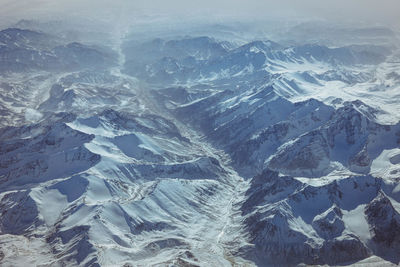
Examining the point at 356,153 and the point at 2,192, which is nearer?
the point at 2,192

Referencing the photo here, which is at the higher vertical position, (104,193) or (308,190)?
(308,190)

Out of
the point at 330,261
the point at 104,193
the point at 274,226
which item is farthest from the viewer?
the point at 104,193

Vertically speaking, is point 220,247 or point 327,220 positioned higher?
point 327,220

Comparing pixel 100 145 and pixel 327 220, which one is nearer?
pixel 327 220

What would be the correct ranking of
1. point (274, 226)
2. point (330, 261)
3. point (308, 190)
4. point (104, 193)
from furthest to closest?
point (104, 193) → point (308, 190) → point (274, 226) → point (330, 261)

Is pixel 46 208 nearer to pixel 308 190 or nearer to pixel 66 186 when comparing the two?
pixel 66 186

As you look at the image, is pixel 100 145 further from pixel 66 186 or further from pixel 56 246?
pixel 56 246

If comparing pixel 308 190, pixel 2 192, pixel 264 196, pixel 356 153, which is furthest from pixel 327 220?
pixel 2 192

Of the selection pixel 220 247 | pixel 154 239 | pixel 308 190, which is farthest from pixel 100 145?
pixel 308 190

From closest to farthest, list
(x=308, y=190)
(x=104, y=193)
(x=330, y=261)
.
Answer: (x=330, y=261), (x=308, y=190), (x=104, y=193)
